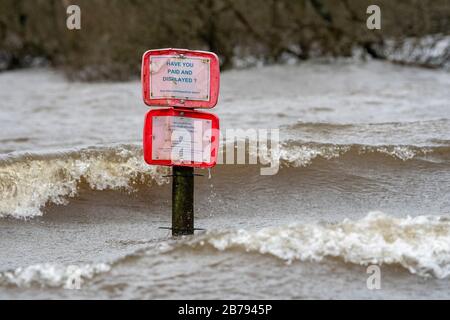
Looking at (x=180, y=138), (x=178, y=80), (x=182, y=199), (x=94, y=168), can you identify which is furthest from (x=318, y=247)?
(x=94, y=168)

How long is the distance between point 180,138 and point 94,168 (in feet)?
8.24

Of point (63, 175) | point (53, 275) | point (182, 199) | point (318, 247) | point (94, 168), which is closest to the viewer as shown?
point (53, 275)

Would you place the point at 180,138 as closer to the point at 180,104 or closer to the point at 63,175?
the point at 180,104

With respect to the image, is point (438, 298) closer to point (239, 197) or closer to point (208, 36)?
point (239, 197)

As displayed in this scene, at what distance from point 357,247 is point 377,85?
989 centimetres

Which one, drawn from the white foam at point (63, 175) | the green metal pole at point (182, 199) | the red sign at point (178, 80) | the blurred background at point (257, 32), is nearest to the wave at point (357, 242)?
the green metal pole at point (182, 199)

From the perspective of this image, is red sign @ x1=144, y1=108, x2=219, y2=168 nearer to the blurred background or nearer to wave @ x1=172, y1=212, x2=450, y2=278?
wave @ x1=172, y1=212, x2=450, y2=278

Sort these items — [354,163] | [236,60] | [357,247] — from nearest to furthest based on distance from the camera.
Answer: [357,247] → [354,163] → [236,60]

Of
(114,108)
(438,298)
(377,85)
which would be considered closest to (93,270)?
(438,298)

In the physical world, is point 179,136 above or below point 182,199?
above

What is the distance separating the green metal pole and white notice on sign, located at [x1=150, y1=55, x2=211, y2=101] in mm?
492

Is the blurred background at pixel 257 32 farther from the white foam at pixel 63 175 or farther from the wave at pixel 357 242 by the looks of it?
the wave at pixel 357 242

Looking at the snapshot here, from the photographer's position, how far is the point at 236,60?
18406 mm

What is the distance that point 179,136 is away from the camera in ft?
18.5
